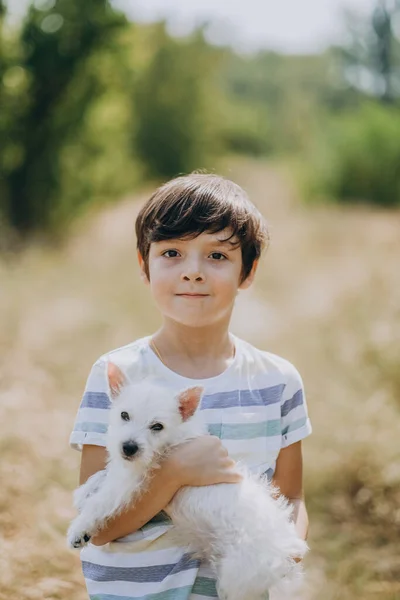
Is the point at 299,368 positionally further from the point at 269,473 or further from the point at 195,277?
the point at 195,277

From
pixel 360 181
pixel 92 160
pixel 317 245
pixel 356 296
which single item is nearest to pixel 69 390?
pixel 356 296

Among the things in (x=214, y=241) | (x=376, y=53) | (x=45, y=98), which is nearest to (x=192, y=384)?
(x=214, y=241)

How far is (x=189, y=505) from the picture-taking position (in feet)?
6.14

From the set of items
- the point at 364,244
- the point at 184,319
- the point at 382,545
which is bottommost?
the point at 382,545

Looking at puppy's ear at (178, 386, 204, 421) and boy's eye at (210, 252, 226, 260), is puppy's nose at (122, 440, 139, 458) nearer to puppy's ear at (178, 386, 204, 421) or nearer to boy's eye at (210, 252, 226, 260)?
puppy's ear at (178, 386, 204, 421)

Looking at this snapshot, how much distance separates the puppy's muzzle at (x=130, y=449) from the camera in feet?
5.94

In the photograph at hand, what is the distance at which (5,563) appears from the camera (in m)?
3.24

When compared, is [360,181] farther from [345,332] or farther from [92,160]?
[345,332]

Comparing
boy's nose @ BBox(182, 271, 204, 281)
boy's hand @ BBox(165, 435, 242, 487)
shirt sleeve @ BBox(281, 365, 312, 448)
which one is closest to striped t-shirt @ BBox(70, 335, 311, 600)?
shirt sleeve @ BBox(281, 365, 312, 448)

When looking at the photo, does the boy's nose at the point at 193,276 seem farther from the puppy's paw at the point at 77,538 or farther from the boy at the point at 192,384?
the puppy's paw at the point at 77,538

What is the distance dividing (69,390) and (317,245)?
8.24 meters

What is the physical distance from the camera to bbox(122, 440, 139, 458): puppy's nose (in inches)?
71.2

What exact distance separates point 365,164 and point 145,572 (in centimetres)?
1922

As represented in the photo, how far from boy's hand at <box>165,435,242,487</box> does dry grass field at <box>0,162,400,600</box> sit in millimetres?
1569
